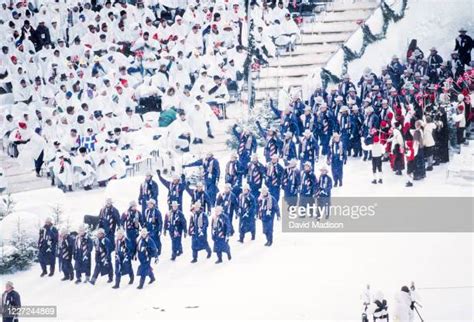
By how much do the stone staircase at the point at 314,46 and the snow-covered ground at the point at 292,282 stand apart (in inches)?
151

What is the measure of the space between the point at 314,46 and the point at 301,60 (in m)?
0.43

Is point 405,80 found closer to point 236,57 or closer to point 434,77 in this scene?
point 434,77

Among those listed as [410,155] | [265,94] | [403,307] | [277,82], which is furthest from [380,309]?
[277,82]

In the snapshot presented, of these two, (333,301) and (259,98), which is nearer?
(333,301)

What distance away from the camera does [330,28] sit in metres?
16.8

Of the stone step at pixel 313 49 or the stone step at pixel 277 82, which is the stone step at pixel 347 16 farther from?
the stone step at pixel 277 82

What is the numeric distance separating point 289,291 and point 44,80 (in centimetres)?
646

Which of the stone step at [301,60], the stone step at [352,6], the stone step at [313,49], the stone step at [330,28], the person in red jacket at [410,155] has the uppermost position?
the stone step at [352,6]

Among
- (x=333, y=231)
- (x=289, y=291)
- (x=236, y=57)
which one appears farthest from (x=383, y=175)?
(x=236, y=57)

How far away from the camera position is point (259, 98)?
1577 centimetres

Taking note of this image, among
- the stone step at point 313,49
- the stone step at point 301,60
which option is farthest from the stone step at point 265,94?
the stone step at point 313,49

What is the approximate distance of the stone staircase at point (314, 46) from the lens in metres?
16.0

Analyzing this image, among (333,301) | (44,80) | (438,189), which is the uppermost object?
(44,80)

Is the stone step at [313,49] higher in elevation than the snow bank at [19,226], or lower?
higher
